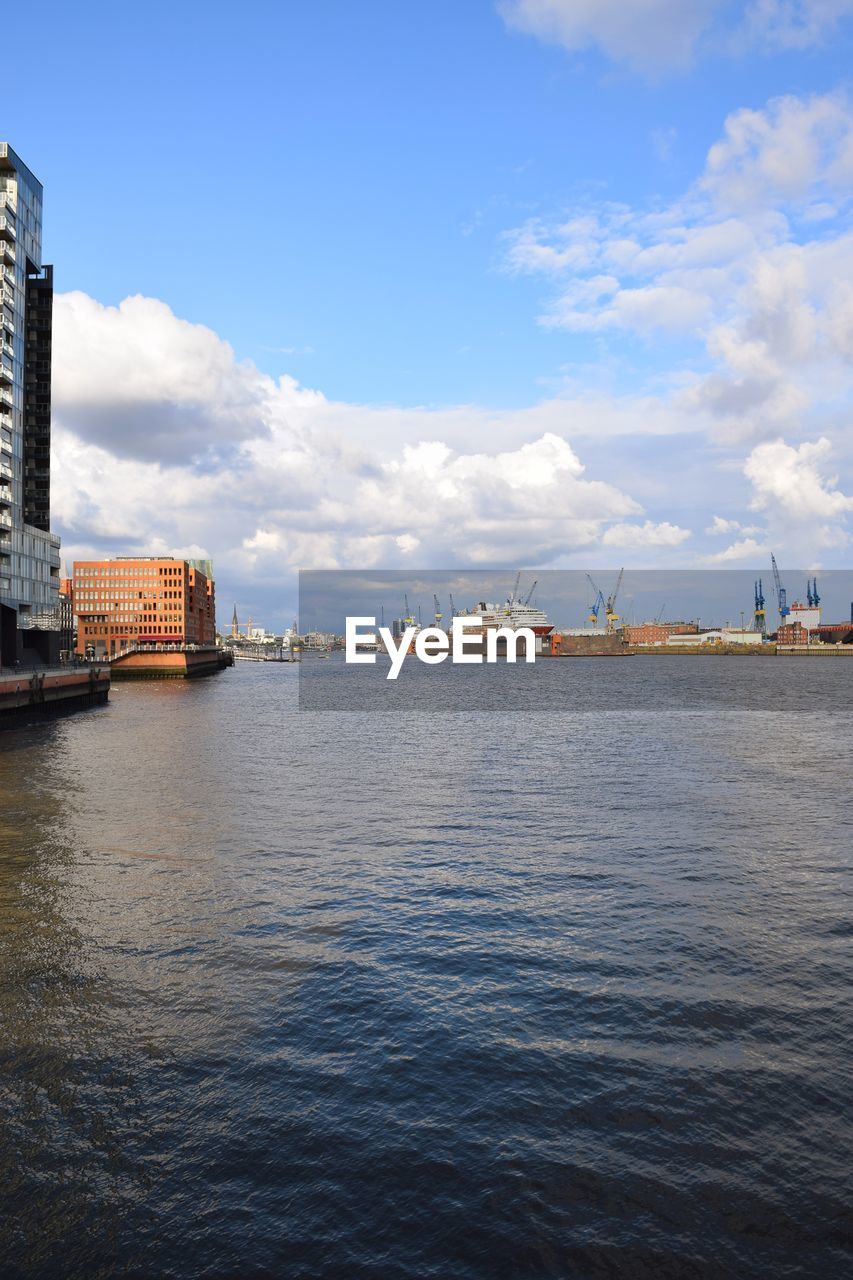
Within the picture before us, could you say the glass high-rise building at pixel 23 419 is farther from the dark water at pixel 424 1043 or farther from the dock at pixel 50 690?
the dark water at pixel 424 1043

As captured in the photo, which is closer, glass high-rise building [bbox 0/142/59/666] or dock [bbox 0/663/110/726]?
dock [bbox 0/663/110/726]

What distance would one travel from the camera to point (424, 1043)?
15422 mm

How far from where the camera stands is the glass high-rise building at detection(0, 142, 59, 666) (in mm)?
104938

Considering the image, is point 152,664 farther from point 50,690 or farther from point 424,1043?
point 424,1043

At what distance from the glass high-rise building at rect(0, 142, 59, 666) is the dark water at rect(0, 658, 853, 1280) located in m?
79.2

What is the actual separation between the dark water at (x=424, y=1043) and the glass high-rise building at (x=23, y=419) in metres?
79.2

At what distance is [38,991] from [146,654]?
17871cm

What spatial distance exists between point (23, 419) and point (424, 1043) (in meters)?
130

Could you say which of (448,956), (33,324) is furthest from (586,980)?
(33,324)

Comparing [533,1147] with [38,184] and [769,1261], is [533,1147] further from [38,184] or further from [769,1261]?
[38,184]

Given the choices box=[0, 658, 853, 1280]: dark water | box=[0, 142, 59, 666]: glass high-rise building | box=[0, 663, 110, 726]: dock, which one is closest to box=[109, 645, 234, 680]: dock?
box=[0, 142, 59, 666]: glass high-rise building

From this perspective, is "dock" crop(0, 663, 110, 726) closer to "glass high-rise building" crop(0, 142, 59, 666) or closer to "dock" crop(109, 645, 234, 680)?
"glass high-rise building" crop(0, 142, 59, 666)

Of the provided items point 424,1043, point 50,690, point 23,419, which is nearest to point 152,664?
point 23,419

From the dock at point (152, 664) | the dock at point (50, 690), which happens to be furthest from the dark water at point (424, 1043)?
the dock at point (152, 664)
